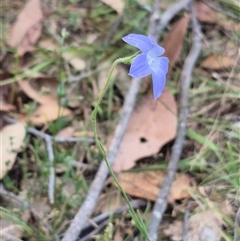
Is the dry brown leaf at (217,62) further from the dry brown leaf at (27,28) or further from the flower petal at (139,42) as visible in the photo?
the flower petal at (139,42)

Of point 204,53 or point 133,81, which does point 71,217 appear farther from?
point 204,53

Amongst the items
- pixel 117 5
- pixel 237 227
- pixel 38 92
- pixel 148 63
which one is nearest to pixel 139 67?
pixel 148 63

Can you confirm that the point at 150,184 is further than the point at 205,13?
No

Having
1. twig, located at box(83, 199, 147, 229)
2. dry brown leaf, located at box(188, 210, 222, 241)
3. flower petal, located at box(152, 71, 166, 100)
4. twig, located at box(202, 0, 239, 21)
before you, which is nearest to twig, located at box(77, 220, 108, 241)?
twig, located at box(83, 199, 147, 229)

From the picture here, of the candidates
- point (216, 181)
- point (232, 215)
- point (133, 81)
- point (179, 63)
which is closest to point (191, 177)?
point (216, 181)

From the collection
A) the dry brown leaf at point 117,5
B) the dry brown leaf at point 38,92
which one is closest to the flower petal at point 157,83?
the dry brown leaf at point 38,92

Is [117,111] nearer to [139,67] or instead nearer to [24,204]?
[24,204]
